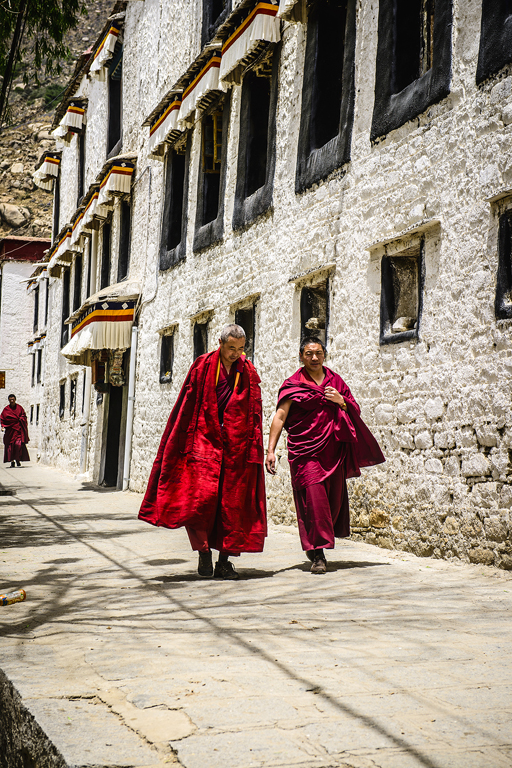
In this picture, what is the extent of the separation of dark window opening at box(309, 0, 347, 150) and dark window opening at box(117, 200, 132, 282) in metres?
8.47

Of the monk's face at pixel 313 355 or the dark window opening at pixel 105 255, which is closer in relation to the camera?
the monk's face at pixel 313 355

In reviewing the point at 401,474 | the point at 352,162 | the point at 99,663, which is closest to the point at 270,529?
the point at 401,474

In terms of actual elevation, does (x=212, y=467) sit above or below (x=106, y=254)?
below

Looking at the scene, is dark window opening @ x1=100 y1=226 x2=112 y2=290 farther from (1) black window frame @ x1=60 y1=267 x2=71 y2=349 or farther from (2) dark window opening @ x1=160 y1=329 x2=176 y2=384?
(1) black window frame @ x1=60 y1=267 x2=71 y2=349

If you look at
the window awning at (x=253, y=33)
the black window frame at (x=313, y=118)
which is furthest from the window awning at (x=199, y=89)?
the black window frame at (x=313, y=118)

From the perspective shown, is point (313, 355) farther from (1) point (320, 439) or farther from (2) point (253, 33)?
(2) point (253, 33)

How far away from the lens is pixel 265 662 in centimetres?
329

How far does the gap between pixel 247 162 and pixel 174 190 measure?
3405mm

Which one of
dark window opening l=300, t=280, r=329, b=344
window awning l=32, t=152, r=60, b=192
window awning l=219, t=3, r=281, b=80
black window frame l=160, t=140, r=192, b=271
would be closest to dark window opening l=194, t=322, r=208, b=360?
black window frame l=160, t=140, r=192, b=271

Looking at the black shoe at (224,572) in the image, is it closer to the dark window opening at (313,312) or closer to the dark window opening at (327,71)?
the dark window opening at (313,312)

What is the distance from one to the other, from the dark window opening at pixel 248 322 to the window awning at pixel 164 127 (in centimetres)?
364

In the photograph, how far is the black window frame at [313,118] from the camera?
8.18m

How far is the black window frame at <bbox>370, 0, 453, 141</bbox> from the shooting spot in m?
6.55

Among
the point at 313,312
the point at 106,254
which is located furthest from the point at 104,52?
the point at 313,312
